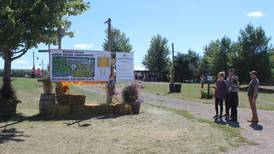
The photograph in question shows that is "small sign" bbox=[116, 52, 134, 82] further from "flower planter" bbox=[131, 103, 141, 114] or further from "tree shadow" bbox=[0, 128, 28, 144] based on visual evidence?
"tree shadow" bbox=[0, 128, 28, 144]

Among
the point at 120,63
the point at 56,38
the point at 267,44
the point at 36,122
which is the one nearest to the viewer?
the point at 36,122

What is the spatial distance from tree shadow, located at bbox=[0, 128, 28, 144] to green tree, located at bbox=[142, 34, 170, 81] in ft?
277

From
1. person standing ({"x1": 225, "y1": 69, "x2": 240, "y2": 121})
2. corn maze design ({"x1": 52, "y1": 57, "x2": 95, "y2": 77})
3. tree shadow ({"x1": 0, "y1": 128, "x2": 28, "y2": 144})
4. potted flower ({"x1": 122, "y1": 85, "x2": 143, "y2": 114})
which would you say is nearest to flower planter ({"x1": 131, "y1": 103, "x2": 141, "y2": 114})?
potted flower ({"x1": 122, "y1": 85, "x2": 143, "y2": 114})

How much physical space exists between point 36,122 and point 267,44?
53867 mm

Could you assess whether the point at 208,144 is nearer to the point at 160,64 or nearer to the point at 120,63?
the point at 120,63

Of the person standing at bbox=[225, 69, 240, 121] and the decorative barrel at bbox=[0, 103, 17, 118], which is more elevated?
the person standing at bbox=[225, 69, 240, 121]

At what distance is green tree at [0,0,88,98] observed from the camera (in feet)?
51.1

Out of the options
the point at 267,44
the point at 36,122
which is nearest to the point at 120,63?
the point at 36,122

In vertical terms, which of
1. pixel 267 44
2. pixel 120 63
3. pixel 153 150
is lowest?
pixel 153 150

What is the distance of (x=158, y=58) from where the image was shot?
10062cm

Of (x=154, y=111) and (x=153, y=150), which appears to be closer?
(x=153, y=150)

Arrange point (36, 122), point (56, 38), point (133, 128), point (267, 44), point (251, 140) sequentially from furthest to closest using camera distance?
point (267, 44)
point (56, 38)
point (36, 122)
point (133, 128)
point (251, 140)

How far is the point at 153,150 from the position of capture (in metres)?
11.8

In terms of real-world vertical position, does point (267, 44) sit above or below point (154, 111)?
above
